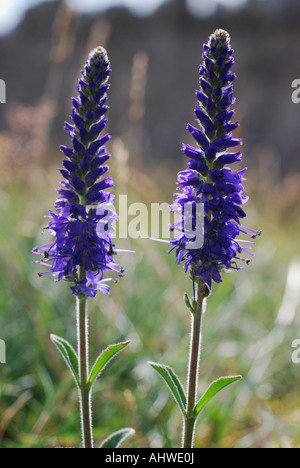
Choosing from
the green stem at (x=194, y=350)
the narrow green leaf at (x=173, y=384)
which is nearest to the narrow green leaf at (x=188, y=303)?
the green stem at (x=194, y=350)

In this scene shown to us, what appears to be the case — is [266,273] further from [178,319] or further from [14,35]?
[14,35]

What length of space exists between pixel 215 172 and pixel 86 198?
0.55 meters

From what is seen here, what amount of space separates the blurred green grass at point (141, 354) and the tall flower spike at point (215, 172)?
99 centimetres

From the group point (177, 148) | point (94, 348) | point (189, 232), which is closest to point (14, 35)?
point (177, 148)

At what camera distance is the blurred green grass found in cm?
327

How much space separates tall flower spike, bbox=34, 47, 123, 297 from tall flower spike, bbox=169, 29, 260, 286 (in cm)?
32

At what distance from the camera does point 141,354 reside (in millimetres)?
4012

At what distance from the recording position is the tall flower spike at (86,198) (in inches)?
79.4
